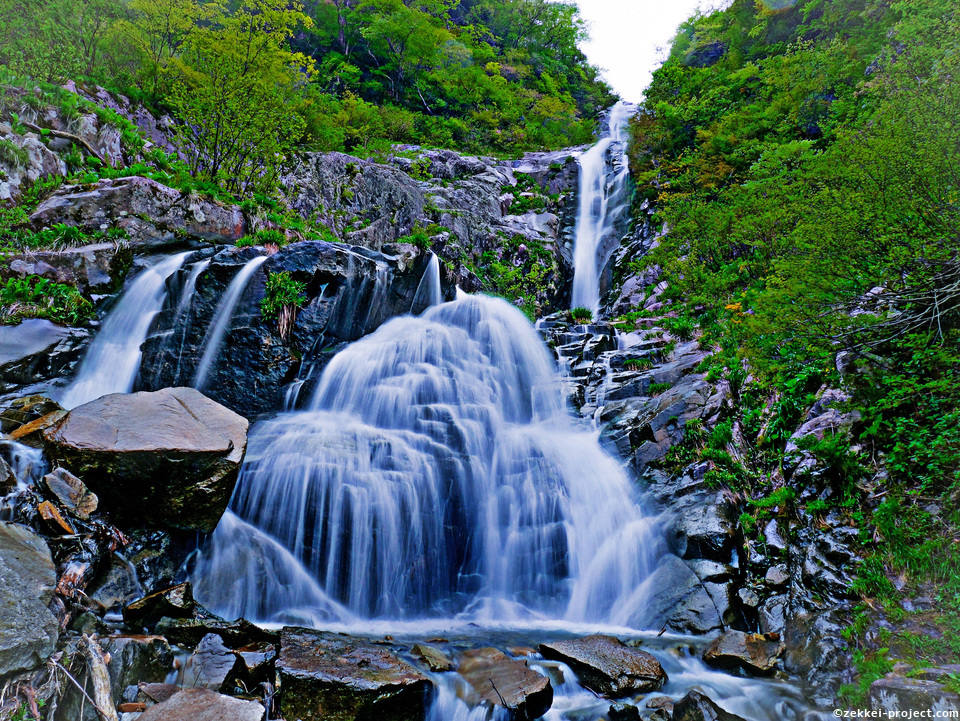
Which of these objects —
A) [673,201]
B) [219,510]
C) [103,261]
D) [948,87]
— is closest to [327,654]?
[219,510]

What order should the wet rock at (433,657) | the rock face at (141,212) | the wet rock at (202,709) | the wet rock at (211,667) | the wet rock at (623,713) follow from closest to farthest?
the wet rock at (202,709)
the wet rock at (211,667)
the wet rock at (623,713)
the wet rock at (433,657)
the rock face at (141,212)

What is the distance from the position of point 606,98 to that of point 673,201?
29856mm

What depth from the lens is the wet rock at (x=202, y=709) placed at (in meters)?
3.11

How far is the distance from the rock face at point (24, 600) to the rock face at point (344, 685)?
1710mm

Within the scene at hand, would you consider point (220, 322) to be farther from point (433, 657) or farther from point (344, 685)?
point (344, 685)

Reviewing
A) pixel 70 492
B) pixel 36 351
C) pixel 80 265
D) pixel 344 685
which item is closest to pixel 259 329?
pixel 36 351

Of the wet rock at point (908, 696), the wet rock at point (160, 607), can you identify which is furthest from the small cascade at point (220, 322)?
the wet rock at point (908, 696)

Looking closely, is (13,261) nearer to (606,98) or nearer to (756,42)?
(756,42)

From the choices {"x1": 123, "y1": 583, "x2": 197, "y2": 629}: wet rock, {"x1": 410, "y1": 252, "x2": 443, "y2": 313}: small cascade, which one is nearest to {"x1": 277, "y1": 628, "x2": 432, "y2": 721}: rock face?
{"x1": 123, "y1": 583, "x2": 197, "y2": 629}: wet rock

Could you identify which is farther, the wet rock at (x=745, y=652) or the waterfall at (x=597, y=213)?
the waterfall at (x=597, y=213)

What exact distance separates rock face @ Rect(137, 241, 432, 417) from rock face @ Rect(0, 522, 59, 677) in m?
5.93

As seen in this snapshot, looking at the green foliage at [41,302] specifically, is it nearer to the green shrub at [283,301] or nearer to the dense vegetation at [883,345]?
the green shrub at [283,301]

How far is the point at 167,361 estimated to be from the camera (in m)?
9.63

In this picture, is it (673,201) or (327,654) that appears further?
(673,201)
